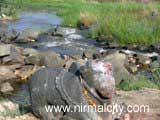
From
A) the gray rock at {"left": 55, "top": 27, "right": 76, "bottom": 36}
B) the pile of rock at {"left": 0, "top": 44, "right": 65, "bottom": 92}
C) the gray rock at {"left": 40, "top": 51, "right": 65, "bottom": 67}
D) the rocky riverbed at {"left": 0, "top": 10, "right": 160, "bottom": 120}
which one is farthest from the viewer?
the gray rock at {"left": 55, "top": 27, "right": 76, "bottom": 36}

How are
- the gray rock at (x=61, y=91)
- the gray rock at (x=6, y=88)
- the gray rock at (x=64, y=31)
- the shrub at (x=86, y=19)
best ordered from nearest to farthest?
1. the gray rock at (x=61, y=91)
2. the gray rock at (x=6, y=88)
3. the gray rock at (x=64, y=31)
4. the shrub at (x=86, y=19)

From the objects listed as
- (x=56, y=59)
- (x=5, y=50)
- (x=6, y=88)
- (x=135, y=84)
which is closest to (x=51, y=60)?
(x=56, y=59)

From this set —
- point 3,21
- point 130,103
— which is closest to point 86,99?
point 130,103

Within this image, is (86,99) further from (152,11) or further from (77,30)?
(152,11)

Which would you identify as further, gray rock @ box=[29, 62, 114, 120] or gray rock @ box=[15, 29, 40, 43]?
gray rock @ box=[15, 29, 40, 43]

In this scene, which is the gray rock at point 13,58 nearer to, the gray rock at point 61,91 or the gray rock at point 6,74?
the gray rock at point 6,74

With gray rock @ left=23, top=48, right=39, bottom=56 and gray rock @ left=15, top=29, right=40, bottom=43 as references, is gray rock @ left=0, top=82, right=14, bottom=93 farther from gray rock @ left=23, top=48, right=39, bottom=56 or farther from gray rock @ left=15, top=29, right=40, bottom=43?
gray rock @ left=15, top=29, right=40, bottom=43

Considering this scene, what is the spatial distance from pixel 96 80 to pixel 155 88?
4067 millimetres

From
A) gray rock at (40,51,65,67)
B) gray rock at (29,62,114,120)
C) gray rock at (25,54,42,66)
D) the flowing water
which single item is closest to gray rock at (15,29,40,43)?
the flowing water

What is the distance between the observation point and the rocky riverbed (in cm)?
909

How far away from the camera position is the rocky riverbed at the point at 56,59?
358 inches

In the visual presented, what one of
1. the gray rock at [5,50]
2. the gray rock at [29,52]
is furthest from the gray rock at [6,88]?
the gray rock at [29,52]

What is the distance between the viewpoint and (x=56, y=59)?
14883mm

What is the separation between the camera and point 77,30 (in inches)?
927
